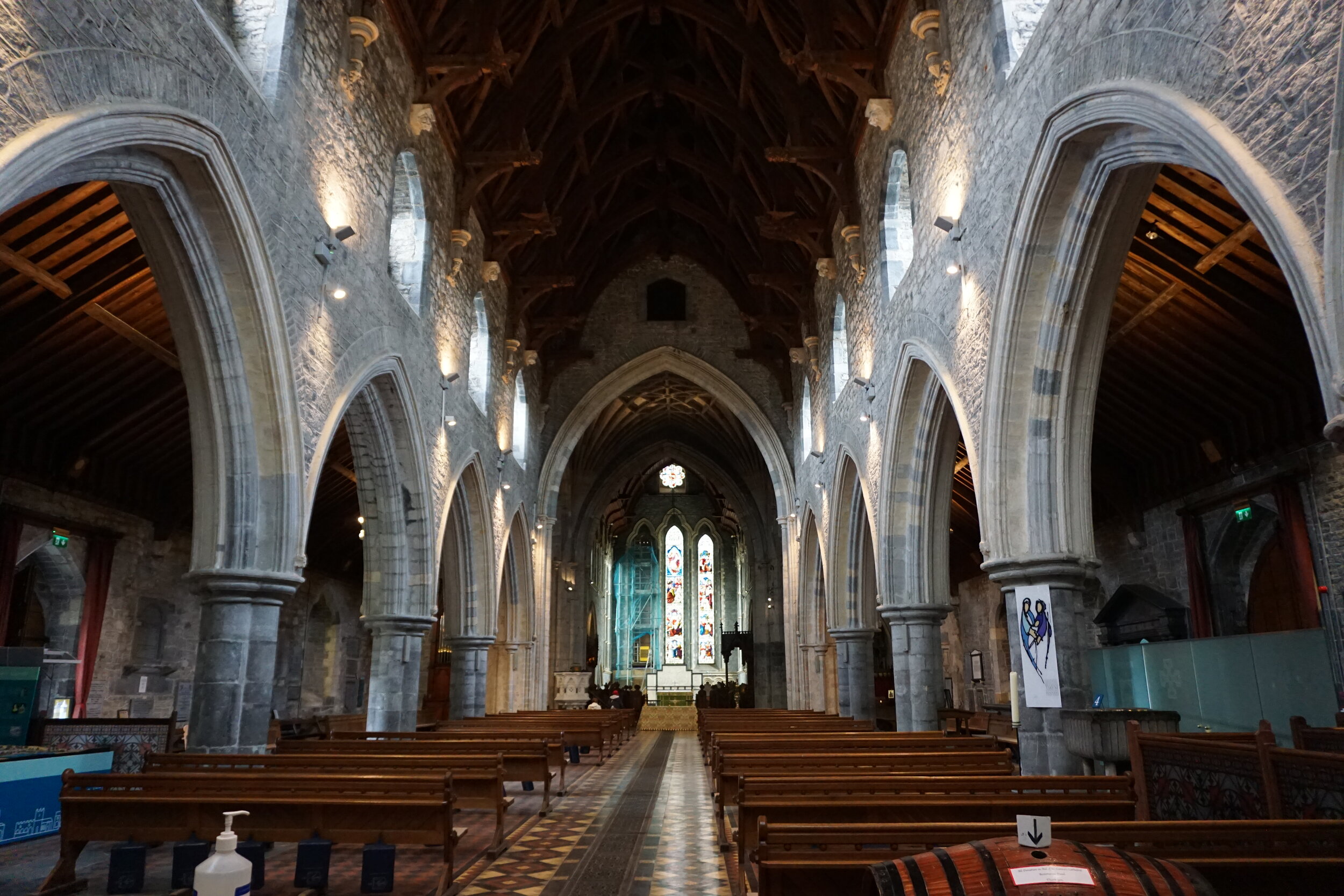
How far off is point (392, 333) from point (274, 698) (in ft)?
34.5

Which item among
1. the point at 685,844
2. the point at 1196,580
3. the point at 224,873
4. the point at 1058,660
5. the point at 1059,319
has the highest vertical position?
the point at 1059,319

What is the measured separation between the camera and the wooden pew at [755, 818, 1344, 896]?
8.83 feet

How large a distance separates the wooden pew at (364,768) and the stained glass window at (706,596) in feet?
102

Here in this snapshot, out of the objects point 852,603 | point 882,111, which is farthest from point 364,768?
point 852,603

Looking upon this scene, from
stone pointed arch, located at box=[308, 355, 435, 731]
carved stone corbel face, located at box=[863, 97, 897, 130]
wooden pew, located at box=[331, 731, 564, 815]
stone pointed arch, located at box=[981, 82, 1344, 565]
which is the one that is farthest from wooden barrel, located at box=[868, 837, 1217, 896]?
carved stone corbel face, located at box=[863, 97, 897, 130]

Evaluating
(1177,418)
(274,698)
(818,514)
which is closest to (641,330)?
(818,514)

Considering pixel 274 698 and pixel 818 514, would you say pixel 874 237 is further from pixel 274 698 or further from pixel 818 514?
pixel 274 698

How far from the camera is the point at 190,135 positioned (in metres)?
6.29

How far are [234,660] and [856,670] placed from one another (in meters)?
10.4

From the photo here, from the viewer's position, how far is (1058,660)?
266 inches

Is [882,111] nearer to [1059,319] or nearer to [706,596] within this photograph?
[1059,319]

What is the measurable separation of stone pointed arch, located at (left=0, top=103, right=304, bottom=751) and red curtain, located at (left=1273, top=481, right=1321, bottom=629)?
383 inches

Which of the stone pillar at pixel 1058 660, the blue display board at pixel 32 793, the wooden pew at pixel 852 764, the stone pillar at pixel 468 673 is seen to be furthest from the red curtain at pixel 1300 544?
the stone pillar at pixel 468 673

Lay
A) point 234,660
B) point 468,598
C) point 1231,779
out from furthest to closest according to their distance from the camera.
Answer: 1. point 468,598
2. point 234,660
3. point 1231,779
